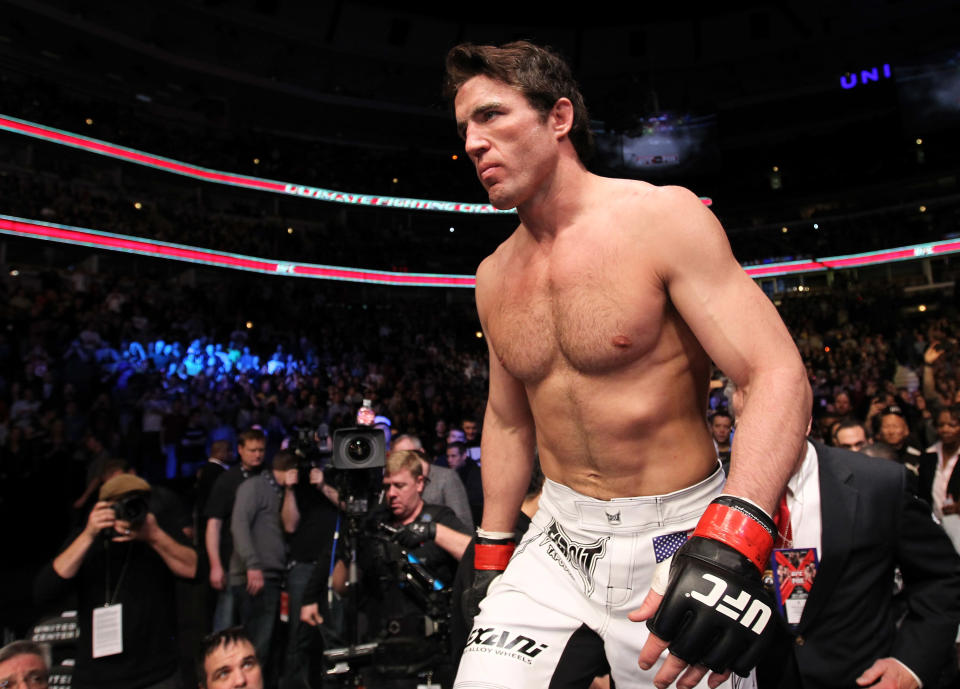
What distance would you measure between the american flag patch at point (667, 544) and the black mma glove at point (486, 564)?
547 mm

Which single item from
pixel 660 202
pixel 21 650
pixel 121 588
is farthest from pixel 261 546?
pixel 660 202

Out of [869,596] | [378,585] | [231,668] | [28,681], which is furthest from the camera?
[378,585]

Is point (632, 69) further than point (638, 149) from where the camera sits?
Yes

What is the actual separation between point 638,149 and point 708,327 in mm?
23174

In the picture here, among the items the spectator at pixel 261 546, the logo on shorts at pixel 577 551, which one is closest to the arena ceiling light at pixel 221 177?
the spectator at pixel 261 546

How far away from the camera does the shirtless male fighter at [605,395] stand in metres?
1.40

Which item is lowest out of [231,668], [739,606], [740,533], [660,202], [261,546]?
[231,668]

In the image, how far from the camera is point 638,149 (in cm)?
2334

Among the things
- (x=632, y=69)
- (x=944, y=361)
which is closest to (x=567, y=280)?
(x=944, y=361)

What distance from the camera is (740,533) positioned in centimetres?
131

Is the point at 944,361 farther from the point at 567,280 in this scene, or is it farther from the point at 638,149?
the point at 638,149

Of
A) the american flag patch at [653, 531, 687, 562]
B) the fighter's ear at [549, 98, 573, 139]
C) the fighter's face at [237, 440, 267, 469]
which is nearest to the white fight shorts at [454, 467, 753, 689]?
the american flag patch at [653, 531, 687, 562]

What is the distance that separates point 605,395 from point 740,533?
529mm

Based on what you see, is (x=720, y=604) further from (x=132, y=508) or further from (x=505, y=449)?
(x=132, y=508)
